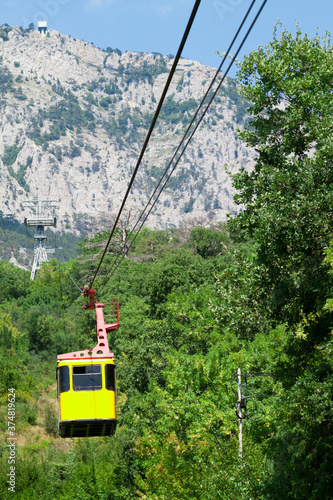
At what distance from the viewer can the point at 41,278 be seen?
4651 inches

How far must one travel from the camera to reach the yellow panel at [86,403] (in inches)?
857

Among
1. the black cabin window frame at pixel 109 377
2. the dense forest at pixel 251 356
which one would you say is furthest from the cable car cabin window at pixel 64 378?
the dense forest at pixel 251 356

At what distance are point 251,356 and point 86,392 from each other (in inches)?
567

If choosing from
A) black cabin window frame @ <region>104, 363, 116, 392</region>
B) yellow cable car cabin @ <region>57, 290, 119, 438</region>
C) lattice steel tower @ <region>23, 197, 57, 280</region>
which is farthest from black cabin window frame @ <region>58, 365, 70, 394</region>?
lattice steel tower @ <region>23, 197, 57, 280</region>

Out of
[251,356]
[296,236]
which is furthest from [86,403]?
[251,356]

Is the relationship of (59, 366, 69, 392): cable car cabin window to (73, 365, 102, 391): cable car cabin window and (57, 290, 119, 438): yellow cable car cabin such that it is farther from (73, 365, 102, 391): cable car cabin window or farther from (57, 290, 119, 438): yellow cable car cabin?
(73, 365, 102, 391): cable car cabin window

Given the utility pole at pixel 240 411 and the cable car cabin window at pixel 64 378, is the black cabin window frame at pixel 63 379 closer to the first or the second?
the cable car cabin window at pixel 64 378

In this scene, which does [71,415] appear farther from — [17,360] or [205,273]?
[17,360]

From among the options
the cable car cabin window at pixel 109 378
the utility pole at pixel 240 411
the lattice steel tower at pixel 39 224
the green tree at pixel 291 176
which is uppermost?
the lattice steel tower at pixel 39 224

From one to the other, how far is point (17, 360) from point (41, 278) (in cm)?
4359

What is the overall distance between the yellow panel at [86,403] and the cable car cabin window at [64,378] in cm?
10

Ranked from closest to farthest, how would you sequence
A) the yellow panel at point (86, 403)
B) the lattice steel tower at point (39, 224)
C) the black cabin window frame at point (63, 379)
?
the yellow panel at point (86, 403) → the black cabin window frame at point (63, 379) → the lattice steel tower at point (39, 224)

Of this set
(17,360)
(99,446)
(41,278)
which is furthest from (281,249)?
(41,278)

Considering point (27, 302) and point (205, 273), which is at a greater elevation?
point (27, 302)
